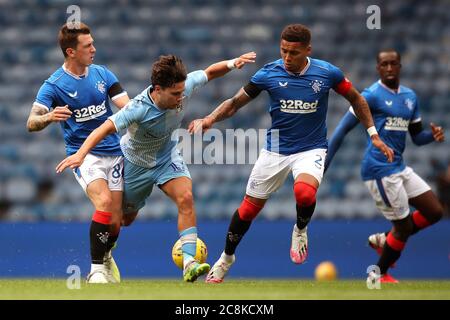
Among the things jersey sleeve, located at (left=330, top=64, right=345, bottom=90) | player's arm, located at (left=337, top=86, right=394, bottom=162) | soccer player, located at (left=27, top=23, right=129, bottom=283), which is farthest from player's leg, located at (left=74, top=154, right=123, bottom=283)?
player's arm, located at (left=337, top=86, right=394, bottom=162)

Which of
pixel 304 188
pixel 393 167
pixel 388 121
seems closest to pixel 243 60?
pixel 304 188

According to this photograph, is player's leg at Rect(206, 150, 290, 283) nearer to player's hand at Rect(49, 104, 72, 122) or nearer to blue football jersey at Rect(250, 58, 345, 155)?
blue football jersey at Rect(250, 58, 345, 155)

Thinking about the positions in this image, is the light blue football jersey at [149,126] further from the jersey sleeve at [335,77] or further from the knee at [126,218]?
the jersey sleeve at [335,77]

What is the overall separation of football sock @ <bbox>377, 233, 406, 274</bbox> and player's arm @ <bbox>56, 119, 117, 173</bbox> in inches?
146

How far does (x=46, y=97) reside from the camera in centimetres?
921

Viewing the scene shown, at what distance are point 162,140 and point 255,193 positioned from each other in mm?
1104

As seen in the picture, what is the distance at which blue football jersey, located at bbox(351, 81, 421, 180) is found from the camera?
10734 mm

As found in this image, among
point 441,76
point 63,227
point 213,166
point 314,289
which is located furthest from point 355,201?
point 314,289

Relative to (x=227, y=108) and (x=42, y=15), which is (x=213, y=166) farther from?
(x=227, y=108)

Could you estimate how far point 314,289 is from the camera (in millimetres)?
8383

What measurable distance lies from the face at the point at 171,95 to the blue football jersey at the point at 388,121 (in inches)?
110

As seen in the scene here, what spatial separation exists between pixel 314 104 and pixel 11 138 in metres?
7.53

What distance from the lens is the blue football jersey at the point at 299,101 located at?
9.32 meters

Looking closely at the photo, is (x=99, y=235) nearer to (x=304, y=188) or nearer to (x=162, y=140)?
(x=162, y=140)
